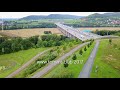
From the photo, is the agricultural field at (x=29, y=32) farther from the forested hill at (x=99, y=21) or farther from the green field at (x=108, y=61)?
the green field at (x=108, y=61)

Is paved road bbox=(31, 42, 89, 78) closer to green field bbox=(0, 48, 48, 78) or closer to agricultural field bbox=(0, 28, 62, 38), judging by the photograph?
green field bbox=(0, 48, 48, 78)

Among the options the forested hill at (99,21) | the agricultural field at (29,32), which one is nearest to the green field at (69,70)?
the agricultural field at (29,32)

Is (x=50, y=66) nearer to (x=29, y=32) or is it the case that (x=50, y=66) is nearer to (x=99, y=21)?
(x=29, y=32)

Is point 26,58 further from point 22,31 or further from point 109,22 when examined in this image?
point 109,22

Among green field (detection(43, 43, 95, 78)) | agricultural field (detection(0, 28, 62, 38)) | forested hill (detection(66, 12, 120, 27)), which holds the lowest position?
green field (detection(43, 43, 95, 78))

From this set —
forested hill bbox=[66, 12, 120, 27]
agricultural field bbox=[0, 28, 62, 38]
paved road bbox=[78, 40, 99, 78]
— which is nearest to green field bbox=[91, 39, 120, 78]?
paved road bbox=[78, 40, 99, 78]

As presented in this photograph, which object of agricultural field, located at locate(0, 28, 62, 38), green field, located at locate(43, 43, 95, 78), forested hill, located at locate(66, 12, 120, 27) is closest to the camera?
green field, located at locate(43, 43, 95, 78)
